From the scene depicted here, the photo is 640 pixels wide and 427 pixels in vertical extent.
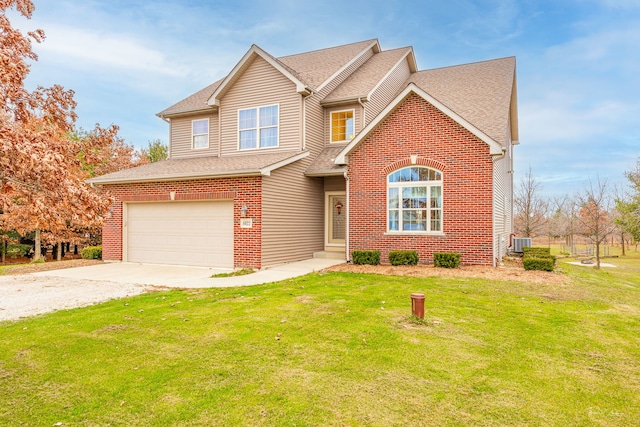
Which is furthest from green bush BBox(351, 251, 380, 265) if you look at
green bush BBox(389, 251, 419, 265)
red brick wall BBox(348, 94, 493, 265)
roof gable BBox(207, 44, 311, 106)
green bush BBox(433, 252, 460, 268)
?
roof gable BBox(207, 44, 311, 106)

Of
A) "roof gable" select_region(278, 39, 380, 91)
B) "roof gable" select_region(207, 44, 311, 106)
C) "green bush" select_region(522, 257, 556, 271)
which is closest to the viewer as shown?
"green bush" select_region(522, 257, 556, 271)

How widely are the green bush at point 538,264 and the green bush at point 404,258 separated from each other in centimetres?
327

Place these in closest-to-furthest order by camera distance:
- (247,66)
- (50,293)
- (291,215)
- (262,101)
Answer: (50,293), (291,215), (262,101), (247,66)

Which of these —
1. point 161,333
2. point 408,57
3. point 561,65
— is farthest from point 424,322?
point 561,65

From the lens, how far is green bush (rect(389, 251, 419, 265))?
39.0 ft

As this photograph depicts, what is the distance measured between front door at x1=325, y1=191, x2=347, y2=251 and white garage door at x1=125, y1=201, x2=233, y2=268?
4.61 metres

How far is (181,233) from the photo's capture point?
13422mm

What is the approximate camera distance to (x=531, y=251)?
1484 centimetres

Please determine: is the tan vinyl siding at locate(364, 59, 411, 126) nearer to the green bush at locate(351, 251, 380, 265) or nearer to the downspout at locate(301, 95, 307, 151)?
the downspout at locate(301, 95, 307, 151)

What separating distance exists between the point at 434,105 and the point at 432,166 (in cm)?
203

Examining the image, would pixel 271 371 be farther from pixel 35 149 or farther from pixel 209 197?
pixel 209 197

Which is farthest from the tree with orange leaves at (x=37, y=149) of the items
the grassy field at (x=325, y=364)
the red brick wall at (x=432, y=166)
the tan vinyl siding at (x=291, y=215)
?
the red brick wall at (x=432, y=166)

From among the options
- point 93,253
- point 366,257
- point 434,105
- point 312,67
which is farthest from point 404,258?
point 93,253

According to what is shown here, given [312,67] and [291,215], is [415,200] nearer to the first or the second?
[291,215]
